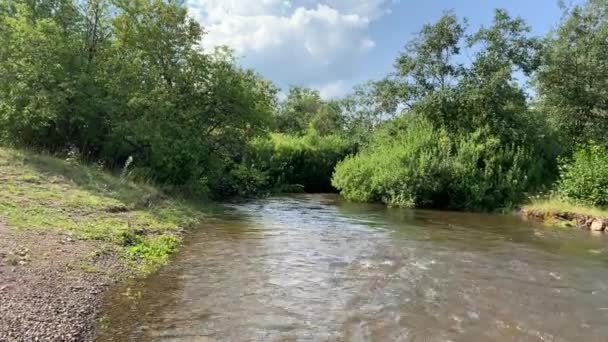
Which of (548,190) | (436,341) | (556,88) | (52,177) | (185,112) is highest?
(556,88)

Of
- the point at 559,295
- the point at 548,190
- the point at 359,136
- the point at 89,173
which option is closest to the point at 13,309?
the point at 559,295

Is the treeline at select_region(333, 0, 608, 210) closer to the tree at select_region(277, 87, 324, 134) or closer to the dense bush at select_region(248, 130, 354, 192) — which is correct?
the dense bush at select_region(248, 130, 354, 192)

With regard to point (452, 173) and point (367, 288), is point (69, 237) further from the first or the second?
point (452, 173)

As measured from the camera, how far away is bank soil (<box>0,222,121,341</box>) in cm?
549

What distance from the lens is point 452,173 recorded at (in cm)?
2252

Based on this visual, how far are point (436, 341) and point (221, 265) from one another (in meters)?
4.68

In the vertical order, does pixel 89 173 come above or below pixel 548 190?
below

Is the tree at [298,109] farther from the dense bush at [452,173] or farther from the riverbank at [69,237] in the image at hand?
the riverbank at [69,237]

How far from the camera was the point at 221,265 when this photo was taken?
9.70m

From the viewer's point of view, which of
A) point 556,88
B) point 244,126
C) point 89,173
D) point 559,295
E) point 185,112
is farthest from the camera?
point 556,88

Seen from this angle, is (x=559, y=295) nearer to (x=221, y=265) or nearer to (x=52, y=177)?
(x=221, y=265)

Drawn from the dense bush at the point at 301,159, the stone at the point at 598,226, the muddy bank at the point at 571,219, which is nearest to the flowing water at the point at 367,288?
the stone at the point at 598,226

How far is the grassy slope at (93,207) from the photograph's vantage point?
9727 millimetres

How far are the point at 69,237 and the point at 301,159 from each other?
2489cm
